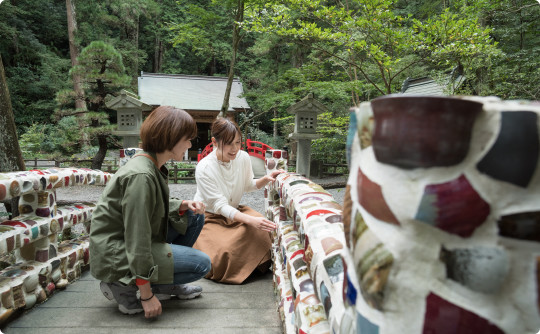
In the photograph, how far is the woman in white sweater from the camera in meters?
2.36

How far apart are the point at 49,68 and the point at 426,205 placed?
64.8ft

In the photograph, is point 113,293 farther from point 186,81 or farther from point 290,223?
point 186,81

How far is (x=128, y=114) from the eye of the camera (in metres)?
6.46

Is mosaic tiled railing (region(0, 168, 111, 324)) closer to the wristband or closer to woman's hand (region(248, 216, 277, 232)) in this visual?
the wristband

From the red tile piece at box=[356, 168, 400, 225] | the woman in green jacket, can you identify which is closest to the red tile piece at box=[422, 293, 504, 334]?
the red tile piece at box=[356, 168, 400, 225]

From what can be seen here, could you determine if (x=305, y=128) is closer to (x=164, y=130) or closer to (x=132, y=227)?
(x=164, y=130)

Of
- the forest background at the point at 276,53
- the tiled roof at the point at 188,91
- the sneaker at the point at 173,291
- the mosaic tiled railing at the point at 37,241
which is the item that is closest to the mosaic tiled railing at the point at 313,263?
the sneaker at the point at 173,291

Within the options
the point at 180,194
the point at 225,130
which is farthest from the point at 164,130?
the point at 180,194

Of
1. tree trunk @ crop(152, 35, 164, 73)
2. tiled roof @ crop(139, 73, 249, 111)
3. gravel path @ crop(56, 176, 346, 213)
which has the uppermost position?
tree trunk @ crop(152, 35, 164, 73)

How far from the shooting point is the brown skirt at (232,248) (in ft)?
7.71

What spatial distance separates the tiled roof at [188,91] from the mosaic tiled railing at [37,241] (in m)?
13.1

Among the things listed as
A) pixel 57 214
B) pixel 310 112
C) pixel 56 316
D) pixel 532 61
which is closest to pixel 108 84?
pixel 310 112

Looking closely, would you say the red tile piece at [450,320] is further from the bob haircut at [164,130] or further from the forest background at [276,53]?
the forest background at [276,53]

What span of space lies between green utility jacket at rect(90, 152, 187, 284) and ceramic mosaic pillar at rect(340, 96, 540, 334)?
52.2 inches
